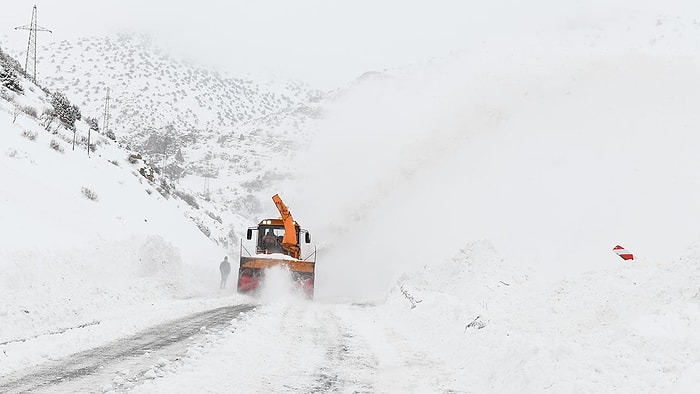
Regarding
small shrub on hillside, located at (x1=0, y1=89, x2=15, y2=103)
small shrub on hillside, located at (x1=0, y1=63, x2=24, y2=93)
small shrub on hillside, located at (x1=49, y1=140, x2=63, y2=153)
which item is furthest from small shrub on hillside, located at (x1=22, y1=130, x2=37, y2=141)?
small shrub on hillside, located at (x1=0, y1=63, x2=24, y2=93)

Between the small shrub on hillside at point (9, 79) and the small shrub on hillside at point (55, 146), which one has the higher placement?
the small shrub on hillside at point (9, 79)

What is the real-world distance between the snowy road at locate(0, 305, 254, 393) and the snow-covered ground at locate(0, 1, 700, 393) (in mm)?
194

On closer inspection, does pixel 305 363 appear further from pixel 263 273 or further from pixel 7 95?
pixel 7 95

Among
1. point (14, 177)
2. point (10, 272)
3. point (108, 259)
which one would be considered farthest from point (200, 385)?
point (14, 177)

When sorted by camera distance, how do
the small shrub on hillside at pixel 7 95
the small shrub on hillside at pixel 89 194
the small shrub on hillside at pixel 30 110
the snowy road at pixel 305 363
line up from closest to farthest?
the snowy road at pixel 305 363 < the small shrub on hillside at pixel 89 194 < the small shrub on hillside at pixel 7 95 < the small shrub on hillside at pixel 30 110

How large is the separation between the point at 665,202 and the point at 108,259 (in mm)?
20849

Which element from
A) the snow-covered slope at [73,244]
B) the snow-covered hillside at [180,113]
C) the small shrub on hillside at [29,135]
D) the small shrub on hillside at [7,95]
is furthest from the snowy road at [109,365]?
the snow-covered hillside at [180,113]

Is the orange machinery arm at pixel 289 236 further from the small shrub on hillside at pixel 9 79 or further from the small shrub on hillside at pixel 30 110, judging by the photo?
the small shrub on hillside at pixel 9 79

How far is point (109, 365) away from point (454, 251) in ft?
73.6

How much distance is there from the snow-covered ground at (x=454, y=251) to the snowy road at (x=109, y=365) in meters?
0.19

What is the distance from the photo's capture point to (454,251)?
90.9 ft

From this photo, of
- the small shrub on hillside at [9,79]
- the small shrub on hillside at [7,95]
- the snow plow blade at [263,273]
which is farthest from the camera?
the small shrub on hillside at [9,79]

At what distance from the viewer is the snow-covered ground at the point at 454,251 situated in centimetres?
692

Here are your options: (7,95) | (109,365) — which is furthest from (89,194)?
(109,365)
